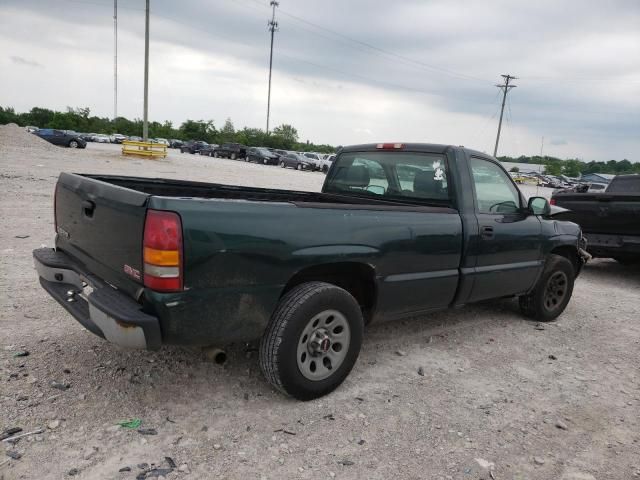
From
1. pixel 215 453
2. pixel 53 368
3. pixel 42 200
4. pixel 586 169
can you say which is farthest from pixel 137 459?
pixel 586 169

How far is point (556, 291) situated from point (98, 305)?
15.7 feet

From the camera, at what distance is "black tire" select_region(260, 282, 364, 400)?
2955 millimetres

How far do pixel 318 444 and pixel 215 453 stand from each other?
583mm

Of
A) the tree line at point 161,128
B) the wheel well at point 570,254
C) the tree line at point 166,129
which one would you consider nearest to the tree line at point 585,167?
the tree line at point 166,129

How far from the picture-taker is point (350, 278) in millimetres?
3602

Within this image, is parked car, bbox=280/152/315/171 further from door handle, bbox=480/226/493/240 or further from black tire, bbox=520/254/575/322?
door handle, bbox=480/226/493/240

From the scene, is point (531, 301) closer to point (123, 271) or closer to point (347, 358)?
point (347, 358)

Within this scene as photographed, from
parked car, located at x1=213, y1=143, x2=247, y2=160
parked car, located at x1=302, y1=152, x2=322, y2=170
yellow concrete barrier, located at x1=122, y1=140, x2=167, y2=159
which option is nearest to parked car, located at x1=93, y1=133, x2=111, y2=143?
parked car, located at x1=213, y1=143, x2=247, y2=160

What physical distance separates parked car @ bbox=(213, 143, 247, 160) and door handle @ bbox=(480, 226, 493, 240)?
44289mm

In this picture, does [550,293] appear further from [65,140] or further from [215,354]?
[65,140]

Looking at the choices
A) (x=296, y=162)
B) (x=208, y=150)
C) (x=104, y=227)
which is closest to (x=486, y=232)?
(x=104, y=227)

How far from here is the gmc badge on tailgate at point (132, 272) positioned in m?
2.62

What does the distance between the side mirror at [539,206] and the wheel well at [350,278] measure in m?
2.20

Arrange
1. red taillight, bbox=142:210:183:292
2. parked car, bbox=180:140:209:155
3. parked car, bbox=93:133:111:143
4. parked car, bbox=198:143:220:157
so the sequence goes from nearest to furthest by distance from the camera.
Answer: red taillight, bbox=142:210:183:292 < parked car, bbox=198:143:220:157 < parked car, bbox=180:140:209:155 < parked car, bbox=93:133:111:143
